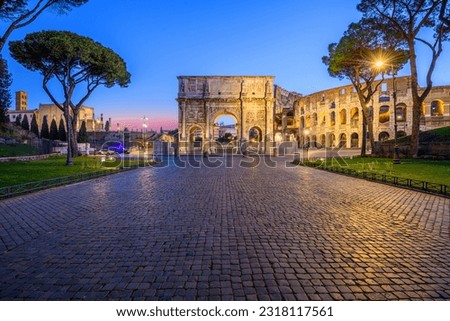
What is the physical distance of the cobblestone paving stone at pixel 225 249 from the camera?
2.68 meters

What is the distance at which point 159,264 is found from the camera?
3.24m

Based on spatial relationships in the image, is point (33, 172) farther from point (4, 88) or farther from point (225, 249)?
point (4, 88)

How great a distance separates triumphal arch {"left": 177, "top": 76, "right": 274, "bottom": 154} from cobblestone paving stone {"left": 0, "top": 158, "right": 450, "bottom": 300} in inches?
1312

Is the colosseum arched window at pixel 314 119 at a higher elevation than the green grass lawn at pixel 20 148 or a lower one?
higher

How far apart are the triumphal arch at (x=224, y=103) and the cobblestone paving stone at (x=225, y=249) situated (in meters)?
33.3

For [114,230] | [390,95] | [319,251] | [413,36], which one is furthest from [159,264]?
[390,95]

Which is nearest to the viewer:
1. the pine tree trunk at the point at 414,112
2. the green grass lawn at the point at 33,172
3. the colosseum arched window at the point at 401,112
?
the green grass lawn at the point at 33,172

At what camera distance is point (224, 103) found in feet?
131

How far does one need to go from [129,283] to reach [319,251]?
96.1 inches

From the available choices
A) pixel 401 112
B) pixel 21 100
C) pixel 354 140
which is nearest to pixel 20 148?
pixel 354 140

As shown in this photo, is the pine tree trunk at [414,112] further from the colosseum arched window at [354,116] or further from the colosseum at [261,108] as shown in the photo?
the colosseum arched window at [354,116]

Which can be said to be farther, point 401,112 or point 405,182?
point 401,112

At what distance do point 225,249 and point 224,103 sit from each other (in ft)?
123

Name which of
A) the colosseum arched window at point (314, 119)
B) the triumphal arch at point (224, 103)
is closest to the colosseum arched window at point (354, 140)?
the colosseum arched window at point (314, 119)
